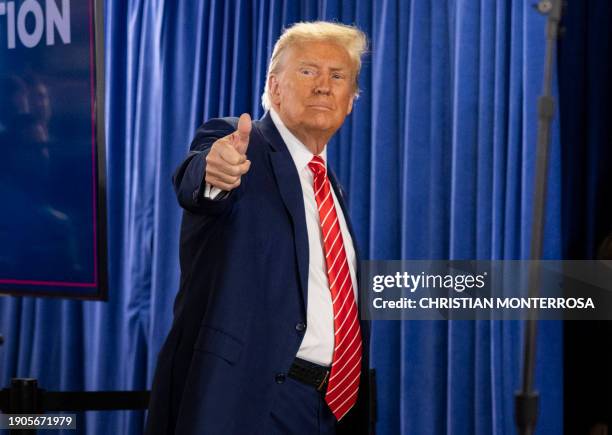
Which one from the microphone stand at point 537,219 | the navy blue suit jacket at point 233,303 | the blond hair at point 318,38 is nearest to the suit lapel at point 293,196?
the navy blue suit jacket at point 233,303

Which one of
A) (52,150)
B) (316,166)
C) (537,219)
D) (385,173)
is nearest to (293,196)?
(316,166)

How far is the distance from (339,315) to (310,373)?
150 mm

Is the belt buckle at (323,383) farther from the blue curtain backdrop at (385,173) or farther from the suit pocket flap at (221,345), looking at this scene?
the blue curtain backdrop at (385,173)

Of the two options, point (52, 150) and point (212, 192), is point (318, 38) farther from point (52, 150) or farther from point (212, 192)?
point (52, 150)

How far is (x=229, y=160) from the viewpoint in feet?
5.24

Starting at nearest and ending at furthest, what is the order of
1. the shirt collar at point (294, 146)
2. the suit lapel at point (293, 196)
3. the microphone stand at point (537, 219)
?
the microphone stand at point (537, 219) → the suit lapel at point (293, 196) → the shirt collar at point (294, 146)

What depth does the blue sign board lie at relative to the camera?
2449 millimetres

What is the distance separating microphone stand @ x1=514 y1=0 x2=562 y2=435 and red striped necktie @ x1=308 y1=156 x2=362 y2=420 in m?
0.64

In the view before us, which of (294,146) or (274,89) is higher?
(274,89)

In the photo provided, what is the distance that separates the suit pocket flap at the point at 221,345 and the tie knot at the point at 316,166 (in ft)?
1.58

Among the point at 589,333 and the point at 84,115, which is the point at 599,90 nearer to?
the point at 589,333

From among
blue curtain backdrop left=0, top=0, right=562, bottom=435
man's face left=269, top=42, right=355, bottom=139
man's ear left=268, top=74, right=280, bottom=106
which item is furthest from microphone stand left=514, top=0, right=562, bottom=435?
blue curtain backdrop left=0, top=0, right=562, bottom=435

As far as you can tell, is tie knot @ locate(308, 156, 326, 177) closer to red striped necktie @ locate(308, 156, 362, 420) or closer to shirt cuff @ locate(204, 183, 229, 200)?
red striped necktie @ locate(308, 156, 362, 420)

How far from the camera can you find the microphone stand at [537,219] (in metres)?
1.26
